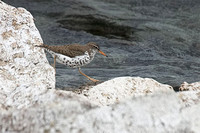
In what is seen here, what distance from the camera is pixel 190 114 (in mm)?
3895

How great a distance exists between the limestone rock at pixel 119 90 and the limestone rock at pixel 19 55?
78 centimetres

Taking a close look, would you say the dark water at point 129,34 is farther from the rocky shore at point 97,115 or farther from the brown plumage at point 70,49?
the rocky shore at point 97,115

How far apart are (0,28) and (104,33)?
7117mm

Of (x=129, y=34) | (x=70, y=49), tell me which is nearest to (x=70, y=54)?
(x=70, y=49)

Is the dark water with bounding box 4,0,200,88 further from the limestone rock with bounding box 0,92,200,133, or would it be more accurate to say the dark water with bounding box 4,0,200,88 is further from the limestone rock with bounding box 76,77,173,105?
the limestone rock with bounding box 0,92,200,133

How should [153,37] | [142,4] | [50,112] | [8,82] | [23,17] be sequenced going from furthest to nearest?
1. [142,4]
2. [153,37]
3. [23,17]
4. [8,82]
5. [50,112]

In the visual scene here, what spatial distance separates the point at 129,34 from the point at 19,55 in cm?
754

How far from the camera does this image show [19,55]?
6621 millimetres

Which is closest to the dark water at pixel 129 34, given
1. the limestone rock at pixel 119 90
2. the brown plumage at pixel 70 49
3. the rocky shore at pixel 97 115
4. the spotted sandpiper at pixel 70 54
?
the spotted sandpiper at pixel 70 54

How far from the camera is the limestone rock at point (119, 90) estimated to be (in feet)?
19.8

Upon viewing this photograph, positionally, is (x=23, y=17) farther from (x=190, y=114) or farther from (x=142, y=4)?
(x=142, y=4)

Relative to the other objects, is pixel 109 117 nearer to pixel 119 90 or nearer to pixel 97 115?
pixel 97 115

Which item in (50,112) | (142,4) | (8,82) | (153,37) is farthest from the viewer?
(142,4)

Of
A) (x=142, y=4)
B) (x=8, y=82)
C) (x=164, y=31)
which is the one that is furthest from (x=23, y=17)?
(x=142, y=4)
